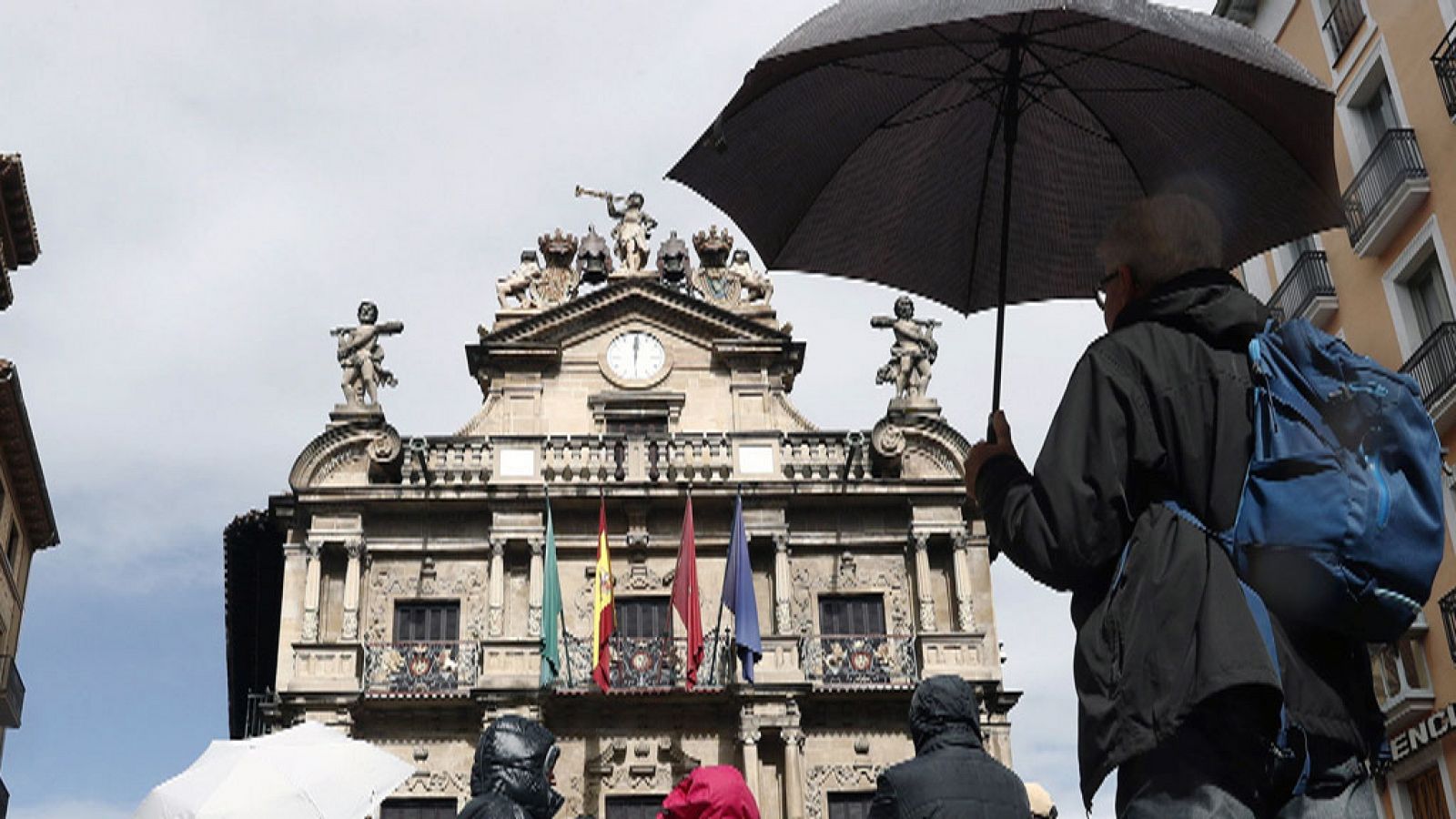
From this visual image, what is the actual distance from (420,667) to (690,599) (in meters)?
4.57

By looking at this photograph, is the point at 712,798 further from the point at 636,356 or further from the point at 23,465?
the point at 23,465

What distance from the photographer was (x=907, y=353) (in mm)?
27781

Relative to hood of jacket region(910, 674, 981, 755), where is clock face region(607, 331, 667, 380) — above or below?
above

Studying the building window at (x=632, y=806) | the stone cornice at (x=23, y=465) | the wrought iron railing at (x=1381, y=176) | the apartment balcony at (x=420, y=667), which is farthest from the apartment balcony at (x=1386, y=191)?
the stone cornice at (x=23, y=465)

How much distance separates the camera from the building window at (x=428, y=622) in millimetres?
24922

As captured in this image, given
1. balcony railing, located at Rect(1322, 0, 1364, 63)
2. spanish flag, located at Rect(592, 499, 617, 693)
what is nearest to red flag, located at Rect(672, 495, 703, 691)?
spanish flag, located at Rect(592, 499, 617, 693)

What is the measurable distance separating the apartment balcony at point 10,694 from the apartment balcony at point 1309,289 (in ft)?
85.2

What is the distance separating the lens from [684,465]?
2619 centimetres

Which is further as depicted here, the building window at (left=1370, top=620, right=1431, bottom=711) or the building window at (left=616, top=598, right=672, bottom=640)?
the building window at (left=616, top=598, right=672, bottom=640)

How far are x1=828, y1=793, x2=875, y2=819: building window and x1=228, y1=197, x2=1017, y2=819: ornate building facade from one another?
4 centimetres

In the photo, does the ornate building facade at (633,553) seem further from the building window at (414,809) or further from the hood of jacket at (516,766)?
the hood of jacket at (516,766)

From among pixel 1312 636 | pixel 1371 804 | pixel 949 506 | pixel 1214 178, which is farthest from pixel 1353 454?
pixel 949 506

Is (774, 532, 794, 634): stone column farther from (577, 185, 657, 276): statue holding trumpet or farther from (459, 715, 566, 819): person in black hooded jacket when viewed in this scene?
(459, 715, 566, 819): person in black hooded jacket

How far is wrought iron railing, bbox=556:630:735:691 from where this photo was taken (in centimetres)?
2427
